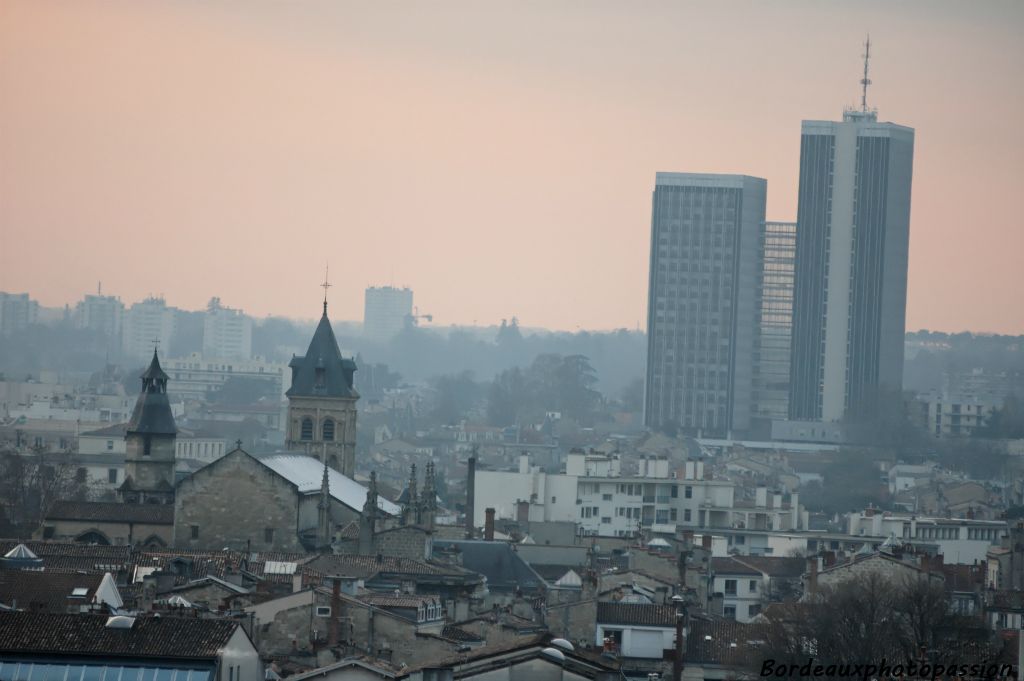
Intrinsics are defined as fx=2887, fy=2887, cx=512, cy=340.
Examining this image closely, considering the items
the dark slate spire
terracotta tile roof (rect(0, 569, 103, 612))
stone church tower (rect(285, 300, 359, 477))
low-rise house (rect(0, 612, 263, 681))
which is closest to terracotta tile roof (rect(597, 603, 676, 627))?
terracotta tile roof (rect(0, 569, 103, 612))

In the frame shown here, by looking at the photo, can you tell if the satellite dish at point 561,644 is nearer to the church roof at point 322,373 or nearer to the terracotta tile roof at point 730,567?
the terracotta tile roof at point 730,567

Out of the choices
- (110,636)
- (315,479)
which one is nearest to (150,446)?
(315,479)

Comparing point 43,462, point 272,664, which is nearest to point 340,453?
point 43,462

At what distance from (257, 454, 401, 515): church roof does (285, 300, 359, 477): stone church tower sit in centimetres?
319

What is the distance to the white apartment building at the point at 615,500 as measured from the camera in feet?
364

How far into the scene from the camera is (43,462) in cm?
12206

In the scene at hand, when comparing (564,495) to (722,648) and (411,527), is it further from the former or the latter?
(722,648)

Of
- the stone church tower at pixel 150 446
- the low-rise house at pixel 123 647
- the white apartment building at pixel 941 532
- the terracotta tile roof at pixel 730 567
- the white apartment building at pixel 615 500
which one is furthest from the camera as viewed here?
the white apartment building at pixel 615 500

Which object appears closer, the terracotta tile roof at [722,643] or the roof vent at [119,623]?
the roof vent at [119,623]

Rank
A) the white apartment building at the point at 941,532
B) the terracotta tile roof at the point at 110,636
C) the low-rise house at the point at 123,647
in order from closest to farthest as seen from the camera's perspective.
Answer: the low-rise house at the point at 123,647
the terracotta tile roof at the point at 110,636
the white apartment building at the point at 941,532

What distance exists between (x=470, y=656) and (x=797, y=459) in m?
139

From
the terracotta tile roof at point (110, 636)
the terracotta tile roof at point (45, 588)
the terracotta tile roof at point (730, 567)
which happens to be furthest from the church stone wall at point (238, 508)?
the terracotta tile roof at point (110, 636)

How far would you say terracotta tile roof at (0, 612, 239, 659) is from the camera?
136 feet

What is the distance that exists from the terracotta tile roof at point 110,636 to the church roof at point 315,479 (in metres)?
38.5
